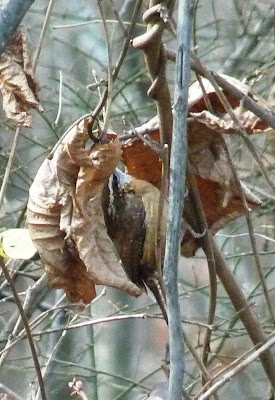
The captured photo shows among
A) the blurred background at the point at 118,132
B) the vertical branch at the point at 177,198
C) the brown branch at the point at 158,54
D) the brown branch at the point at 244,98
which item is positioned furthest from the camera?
the blurred background at the point at 118,132

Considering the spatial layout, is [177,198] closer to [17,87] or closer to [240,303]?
[17,87]

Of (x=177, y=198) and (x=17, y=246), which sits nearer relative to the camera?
(x=177, y=198)

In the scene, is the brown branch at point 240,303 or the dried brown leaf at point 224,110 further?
the brown branch at point 240,303

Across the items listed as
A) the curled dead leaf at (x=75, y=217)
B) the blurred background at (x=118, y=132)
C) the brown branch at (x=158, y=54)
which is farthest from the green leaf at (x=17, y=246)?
the blurred background at (x=118, y=132)

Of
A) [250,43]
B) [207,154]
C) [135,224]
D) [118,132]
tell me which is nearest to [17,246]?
[135,224]

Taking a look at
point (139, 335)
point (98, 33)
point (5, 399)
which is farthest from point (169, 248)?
point (139, 335)

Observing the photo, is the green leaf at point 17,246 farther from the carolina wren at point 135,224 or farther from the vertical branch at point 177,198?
the vertical branch at point 177,198

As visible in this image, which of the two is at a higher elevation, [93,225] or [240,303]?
[93,225]
